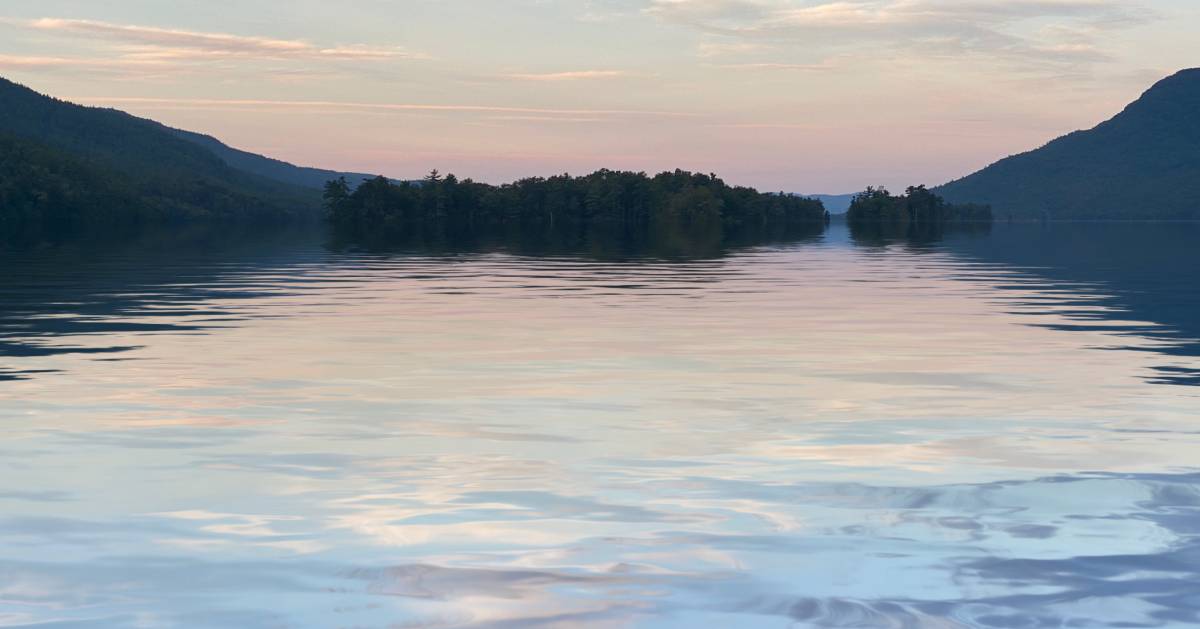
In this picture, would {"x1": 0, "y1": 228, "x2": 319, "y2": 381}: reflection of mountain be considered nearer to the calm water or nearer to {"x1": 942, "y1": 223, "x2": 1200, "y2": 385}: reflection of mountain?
the calm water

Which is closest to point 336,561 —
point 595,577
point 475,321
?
point 595,577

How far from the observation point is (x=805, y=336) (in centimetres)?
3288

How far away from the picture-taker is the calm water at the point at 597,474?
10844 mm

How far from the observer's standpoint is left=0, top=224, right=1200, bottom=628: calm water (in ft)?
35.6

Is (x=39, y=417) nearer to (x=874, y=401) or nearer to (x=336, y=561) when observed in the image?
(x=336, y=561)

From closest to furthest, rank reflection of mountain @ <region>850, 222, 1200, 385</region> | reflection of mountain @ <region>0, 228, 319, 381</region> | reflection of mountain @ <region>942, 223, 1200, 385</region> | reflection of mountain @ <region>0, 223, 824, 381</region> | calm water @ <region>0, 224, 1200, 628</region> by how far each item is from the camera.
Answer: calm water @ <region>0, 224, 1200, 628</region> → reflection of mountain @ <region>0, 228, 319, 381</region> → reflection of mountain @ <region>0, 223, 824, 381</region> → reflection of mountain @ <region>850, 222, 1200, 385</region> → reflection of mountain @ <region>942, 223, 1200, 385</region>

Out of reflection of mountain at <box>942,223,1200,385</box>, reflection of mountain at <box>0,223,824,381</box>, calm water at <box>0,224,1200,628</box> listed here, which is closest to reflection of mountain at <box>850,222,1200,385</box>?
reflection of mountain at <box>942,223,1200,385</box>

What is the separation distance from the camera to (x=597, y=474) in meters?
15.8

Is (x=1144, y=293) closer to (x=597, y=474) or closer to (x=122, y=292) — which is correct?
(x=122, y=292)

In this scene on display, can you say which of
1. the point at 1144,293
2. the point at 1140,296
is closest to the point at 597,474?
the point at 1140,296

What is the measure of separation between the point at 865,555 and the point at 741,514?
6.07 ft

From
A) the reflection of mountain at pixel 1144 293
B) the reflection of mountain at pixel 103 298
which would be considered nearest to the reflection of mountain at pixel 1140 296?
the reflection of mountain at pixel 1144 293

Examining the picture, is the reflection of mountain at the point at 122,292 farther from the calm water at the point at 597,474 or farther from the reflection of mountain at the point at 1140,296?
the reflection of mountain at the point at 1140,296

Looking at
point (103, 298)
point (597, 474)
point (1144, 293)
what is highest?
point (103, 298)
